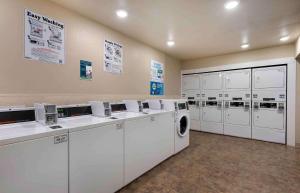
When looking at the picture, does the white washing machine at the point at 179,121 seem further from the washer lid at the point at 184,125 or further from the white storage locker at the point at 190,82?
the white storage locker at the point at 190,82

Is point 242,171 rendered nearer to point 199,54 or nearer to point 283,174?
point 283,174

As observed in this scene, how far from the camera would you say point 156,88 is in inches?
165

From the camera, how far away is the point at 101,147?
1661 mm

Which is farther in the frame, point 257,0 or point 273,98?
point 273,98

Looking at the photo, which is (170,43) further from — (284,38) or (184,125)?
(284,38)

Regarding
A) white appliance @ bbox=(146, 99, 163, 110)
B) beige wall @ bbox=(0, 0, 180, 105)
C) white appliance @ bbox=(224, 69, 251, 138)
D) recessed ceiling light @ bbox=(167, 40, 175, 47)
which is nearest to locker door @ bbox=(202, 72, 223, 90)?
white appliance @ bbox=(224, 69, 251, 138)

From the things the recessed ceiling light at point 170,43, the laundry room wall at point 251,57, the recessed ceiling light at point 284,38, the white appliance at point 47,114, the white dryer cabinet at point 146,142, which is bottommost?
the white dryer cabinet at point 146,142

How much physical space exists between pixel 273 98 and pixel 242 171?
93.8 inches

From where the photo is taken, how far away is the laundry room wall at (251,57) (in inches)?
143

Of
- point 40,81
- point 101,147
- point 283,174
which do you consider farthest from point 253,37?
point 40,81

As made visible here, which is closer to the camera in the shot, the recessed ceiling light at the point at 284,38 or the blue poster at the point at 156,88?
the recessed ceiling light at the point at 284,38

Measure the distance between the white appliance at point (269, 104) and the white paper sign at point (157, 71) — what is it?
94.0 inches

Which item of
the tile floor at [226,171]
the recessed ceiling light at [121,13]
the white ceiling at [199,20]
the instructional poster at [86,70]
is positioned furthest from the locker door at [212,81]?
the instructional poster at [86,70]

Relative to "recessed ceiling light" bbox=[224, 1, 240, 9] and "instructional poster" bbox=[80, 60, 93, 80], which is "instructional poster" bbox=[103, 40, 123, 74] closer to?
"instructional poster" bbox=[80, 60, 93, 80]
